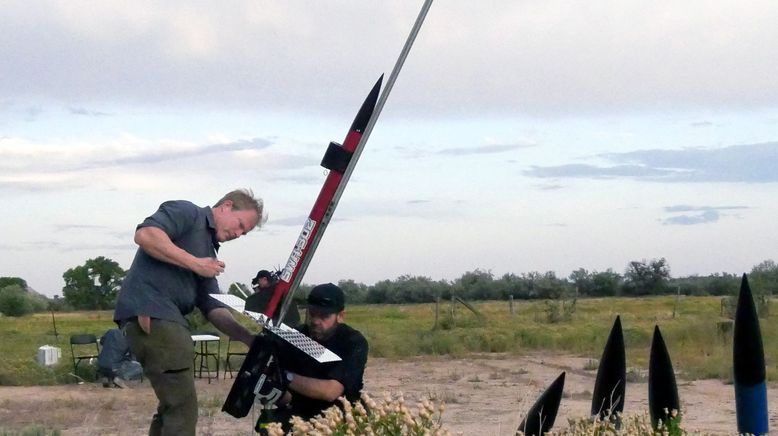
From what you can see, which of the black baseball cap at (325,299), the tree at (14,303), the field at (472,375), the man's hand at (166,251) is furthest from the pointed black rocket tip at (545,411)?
the tree at (14,303)

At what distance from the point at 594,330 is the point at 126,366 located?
45.8 ft

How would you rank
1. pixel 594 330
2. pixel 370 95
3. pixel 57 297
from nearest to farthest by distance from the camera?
pixel 370 95 < pixel 594 330 < pixel 57 297

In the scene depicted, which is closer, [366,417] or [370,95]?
[366,417]

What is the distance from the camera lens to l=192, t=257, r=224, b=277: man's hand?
5.12 meters

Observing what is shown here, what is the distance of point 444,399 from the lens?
9727 millimetres

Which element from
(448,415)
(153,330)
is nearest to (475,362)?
(448,415)

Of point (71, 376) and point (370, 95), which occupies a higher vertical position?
point (370, 95)

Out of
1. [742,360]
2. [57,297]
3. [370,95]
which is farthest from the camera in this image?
[57,297]

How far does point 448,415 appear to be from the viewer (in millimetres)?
13242

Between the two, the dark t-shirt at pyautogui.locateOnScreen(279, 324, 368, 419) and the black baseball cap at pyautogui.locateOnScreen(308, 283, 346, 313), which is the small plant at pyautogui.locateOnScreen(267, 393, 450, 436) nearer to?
the dark t-shirt at pyautogui.locateOnScreen(279, 324, 368, 419)

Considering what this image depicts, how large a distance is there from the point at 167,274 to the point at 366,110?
122cm

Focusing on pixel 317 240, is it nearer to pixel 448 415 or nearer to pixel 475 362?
pixel 448 415

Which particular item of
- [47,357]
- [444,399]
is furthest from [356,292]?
[444,399]

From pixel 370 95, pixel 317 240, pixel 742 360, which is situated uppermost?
pixel 370 95
